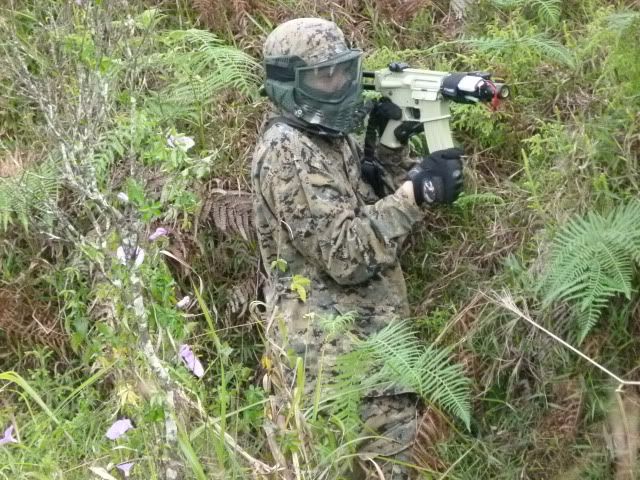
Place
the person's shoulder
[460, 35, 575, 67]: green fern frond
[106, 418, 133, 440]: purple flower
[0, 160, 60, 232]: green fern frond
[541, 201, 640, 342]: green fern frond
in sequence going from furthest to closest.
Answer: [0, 160, 60, 232]: green fern frond < [460, 35, 575, 67]: green fern frond < the person's shoulder < [541, 201, 640, 342]: green fern frond < [106, 418, 133, 440]: purple flower

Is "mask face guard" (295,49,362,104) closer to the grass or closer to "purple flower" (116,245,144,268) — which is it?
the grass

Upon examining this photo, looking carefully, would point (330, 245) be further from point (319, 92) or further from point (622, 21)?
point (622, 21)

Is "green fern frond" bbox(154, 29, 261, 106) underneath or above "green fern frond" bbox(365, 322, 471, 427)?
underneath

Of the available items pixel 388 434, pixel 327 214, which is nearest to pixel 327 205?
pixel 327 214

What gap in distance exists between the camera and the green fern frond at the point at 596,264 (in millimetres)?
3414

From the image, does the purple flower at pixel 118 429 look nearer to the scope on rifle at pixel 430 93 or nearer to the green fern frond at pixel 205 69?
the scope on rifle at pixel 430 93

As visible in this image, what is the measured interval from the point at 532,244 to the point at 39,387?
271 centimetres

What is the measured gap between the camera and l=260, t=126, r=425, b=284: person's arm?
394 centimetres

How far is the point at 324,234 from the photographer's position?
394 cm

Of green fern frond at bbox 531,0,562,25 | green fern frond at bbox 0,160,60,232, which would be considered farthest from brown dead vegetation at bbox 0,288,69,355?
green fern frond at bbox 531,0,562,25

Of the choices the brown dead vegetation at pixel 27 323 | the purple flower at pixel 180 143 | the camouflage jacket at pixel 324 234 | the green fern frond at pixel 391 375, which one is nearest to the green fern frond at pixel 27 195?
the brown dead vegetation at pixel 27 323

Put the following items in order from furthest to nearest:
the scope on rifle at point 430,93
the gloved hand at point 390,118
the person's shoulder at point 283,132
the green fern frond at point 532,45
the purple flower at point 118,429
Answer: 1. the green fern frond at point 532,45
2. the gloved hand at point 390,118
3. the person's shoulder at point 283,132
4. the scope on rifle at point 430,93
5. the purple flower at point 118,429

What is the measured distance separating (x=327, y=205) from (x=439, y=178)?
0.46 m

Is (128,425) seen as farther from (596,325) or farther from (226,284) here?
(226,284)
